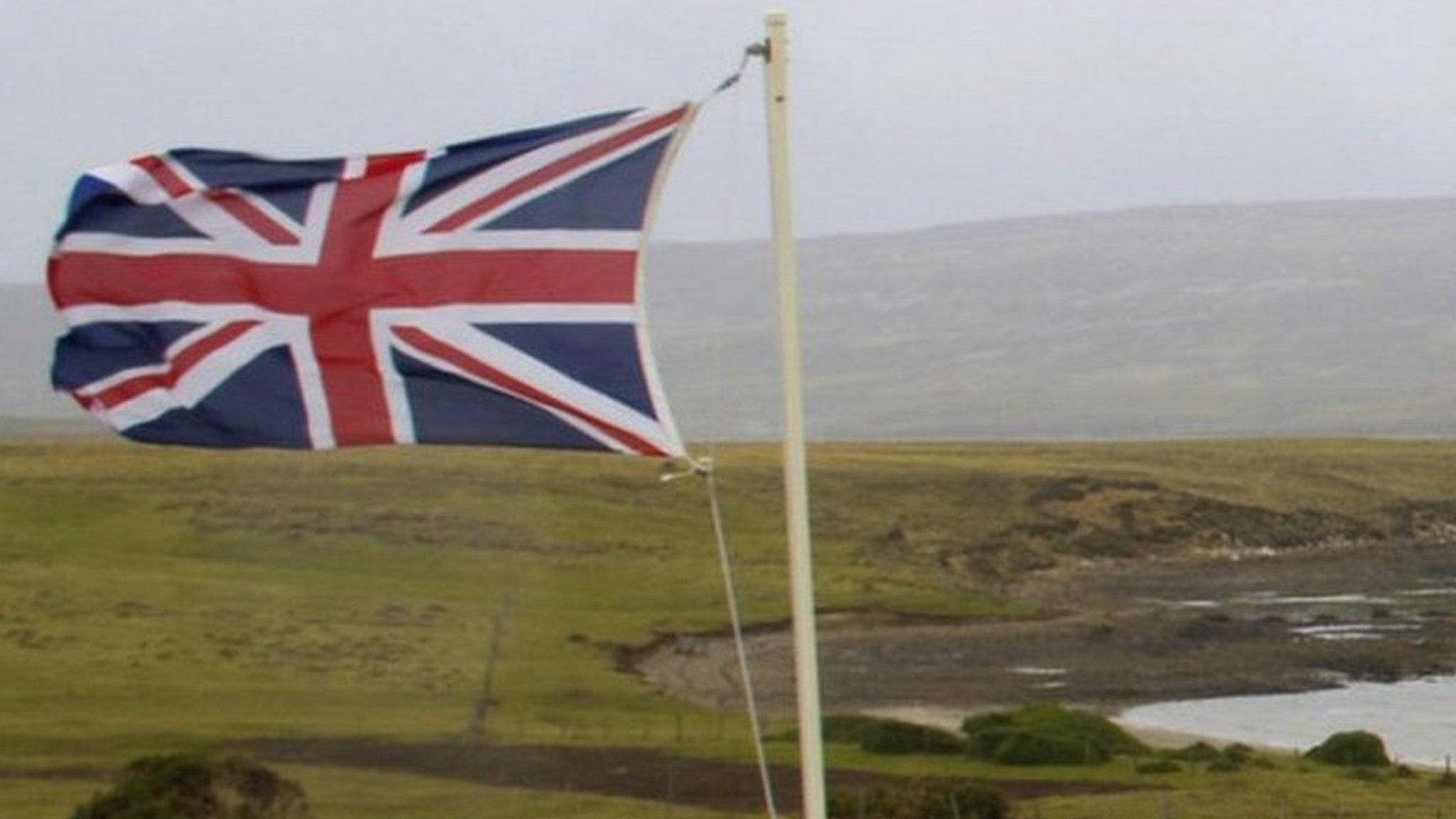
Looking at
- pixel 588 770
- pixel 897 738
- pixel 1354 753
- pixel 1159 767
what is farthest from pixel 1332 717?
pixel 588 770

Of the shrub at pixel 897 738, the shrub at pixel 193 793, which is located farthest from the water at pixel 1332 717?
the shrub at pixel 193 793

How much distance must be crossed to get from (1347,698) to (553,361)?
50.8 m

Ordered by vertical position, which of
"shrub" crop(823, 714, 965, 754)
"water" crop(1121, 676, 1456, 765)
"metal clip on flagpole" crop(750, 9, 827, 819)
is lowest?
"water" crop(1121, 676, 1456, 765)

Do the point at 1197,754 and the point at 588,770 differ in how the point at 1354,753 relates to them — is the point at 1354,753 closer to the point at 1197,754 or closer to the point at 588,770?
the point at 1197,754

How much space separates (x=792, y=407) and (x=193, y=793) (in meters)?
25.5

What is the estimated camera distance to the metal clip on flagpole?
34.9ft

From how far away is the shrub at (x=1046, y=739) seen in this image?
1812 inches

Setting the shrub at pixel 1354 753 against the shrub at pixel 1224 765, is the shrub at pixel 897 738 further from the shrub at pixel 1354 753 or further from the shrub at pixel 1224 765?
the shrub at pixel 1354 753

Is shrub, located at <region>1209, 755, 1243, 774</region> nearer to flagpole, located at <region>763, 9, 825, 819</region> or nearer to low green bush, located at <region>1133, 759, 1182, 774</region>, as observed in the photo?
low green bush, located at <region>1133, 759, 1182, 774</region>

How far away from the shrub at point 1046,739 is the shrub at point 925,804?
8.31 m

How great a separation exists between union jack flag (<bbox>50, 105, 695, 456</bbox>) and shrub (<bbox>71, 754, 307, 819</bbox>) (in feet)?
74.5

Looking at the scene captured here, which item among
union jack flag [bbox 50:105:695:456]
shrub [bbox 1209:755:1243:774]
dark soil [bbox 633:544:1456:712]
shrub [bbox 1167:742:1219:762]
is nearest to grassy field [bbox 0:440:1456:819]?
shrub [bbox 1209:755:1243:774]

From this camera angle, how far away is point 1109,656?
6869 cm

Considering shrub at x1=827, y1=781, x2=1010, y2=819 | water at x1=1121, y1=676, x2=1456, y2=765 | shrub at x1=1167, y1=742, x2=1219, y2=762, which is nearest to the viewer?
shrub at x1=827, y1=781, x2=1010, y2=819
